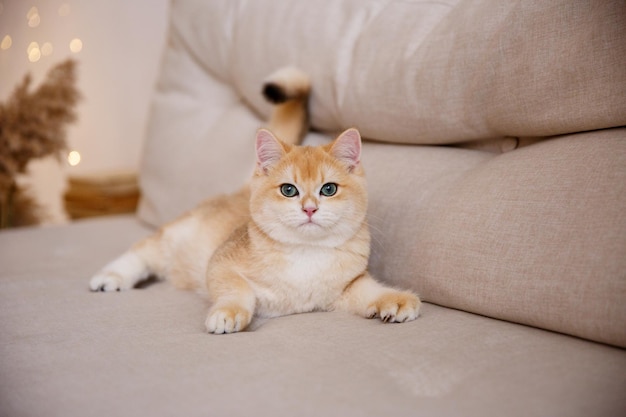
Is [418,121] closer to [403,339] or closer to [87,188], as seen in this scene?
[403,339]

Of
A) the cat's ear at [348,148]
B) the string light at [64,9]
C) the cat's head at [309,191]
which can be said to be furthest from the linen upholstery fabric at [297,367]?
the string light at [64,9]

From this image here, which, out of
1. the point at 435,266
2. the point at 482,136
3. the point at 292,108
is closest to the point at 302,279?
the point at 435,266

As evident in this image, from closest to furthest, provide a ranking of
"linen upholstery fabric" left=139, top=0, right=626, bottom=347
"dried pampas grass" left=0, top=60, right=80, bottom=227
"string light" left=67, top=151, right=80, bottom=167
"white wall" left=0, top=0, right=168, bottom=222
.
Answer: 1. "linen upholstery fabric" left=139, top=0, right=626, bottom=347
2. "dried pampas grass" left=0, top=60, right=80, bottom=227
3. "white wall" left=0, top=0, right=168, bottom=222
4. "string light" left=67, top=151, right=80, bottom=167

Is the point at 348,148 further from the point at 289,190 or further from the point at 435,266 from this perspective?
the point at 435,266

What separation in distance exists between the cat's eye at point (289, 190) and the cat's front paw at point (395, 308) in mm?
339

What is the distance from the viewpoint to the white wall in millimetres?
3600

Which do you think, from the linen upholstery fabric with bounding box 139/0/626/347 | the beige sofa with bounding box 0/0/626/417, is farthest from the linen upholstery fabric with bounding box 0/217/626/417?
the linen upholstery fabric with bounding box 139/0/626/347

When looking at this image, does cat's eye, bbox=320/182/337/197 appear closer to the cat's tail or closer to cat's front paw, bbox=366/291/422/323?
cat's front paw, bbox=366/291/422/323

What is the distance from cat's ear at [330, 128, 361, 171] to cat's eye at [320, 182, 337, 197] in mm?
92

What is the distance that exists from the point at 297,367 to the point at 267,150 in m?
0.66

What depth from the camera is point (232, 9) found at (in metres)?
2.49

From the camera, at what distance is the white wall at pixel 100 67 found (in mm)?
3600

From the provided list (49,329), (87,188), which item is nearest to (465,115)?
(49,329)

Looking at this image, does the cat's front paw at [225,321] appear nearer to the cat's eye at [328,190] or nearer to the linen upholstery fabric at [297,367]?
the linen upholstery fabric at [297,367]
